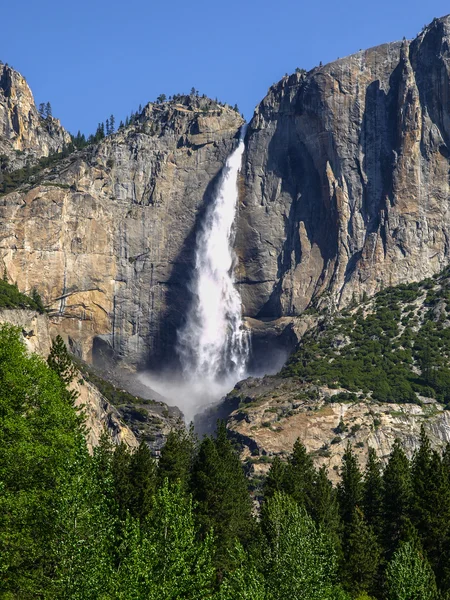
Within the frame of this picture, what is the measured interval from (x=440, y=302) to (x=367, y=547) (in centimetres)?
8930

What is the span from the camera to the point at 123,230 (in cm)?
17500

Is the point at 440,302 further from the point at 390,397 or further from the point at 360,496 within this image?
the point at 360,496

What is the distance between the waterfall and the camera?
176500 millimetres

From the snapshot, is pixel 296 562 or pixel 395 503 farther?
pixel 395 503

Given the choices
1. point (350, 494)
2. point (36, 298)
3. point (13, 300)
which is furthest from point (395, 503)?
point (36, 298)

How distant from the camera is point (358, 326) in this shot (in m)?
156

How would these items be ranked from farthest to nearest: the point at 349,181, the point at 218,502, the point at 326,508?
the point at 349,181 < the point at 326,508 < the point at 218,502

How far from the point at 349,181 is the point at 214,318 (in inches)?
1349

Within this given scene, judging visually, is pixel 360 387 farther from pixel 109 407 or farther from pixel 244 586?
→ pixel 244 586

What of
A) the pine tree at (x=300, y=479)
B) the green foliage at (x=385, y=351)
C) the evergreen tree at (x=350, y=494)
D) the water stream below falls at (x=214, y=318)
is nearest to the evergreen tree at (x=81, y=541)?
the pine tree at (x=300, y=479)

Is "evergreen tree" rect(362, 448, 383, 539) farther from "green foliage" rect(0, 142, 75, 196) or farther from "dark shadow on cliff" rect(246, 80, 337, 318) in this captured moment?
"green foliage" rect(0, 142, 75, 196)

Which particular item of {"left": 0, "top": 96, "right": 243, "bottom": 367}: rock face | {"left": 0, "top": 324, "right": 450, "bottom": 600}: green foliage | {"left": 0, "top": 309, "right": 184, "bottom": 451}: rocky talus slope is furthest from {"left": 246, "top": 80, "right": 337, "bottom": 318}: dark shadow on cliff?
{"left": 0, "top": 324, "right": 450, "bottom": 600}: green foliage

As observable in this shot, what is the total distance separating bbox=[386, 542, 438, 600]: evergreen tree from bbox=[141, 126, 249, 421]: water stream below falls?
111 m

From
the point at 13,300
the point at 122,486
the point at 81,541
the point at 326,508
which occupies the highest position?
the point at 13,300
